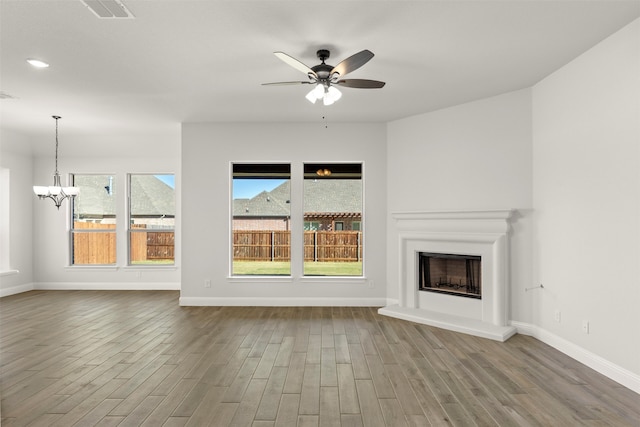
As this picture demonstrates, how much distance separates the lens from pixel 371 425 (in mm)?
2449

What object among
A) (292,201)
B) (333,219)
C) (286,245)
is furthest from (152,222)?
(333,219)

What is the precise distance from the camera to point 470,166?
4.94 metres

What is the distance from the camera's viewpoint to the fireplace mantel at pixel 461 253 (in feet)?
14.8

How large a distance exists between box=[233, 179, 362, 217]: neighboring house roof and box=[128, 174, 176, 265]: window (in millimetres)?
2046

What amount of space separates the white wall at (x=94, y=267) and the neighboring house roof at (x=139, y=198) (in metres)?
0.17

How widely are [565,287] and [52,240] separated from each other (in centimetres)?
849

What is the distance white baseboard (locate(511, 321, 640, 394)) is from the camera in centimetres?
299

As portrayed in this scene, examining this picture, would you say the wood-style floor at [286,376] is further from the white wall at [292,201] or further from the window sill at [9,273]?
the window sill at [9,273]

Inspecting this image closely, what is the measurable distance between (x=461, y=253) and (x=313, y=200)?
2389 millimetres

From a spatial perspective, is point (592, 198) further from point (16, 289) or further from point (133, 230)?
point (16, 289)

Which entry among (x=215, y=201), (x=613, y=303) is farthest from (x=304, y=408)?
(x=215, y=201)

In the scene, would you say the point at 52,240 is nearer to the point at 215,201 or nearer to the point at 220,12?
the point at 215,201

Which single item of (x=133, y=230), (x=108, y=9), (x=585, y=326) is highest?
(x=108, y=9)

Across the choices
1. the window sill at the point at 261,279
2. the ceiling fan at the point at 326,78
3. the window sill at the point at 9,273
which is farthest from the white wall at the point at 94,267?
the ceiling fan at the point at 326,78
